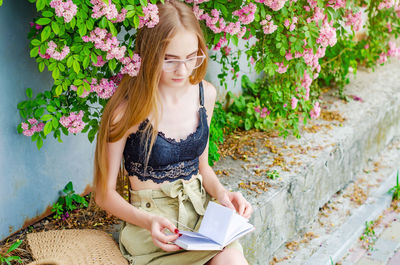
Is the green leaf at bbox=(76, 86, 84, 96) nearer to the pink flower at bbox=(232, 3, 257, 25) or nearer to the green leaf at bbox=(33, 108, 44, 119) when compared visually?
the green leaf at bbox=(33, 108, 44, 119)

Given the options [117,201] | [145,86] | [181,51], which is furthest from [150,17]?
[117,201]

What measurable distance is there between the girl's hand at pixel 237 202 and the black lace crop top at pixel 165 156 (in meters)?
0.20

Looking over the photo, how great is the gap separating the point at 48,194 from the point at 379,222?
253 cm

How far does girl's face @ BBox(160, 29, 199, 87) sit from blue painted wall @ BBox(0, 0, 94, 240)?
764mm

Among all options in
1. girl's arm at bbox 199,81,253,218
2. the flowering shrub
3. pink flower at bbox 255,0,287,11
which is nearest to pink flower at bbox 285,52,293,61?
the flowering shrub

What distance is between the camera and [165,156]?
240 centimetres

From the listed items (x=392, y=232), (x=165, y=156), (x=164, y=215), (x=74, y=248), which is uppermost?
(x=165, y=156)

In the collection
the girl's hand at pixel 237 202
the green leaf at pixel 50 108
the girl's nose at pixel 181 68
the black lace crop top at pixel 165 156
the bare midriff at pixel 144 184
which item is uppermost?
the girl's nose at pixel 181 68

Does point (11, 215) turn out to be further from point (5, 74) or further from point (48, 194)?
point (5, 74)

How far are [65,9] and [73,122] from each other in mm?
595

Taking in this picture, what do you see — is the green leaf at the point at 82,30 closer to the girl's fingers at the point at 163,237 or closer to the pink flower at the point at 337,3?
the girl's fingers at the point at 163,237

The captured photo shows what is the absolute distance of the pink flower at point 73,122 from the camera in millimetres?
2399

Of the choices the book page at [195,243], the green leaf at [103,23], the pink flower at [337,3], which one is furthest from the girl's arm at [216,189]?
the pink flower at [337,3]

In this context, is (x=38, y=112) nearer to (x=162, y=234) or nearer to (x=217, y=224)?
(x=162, y=234)
